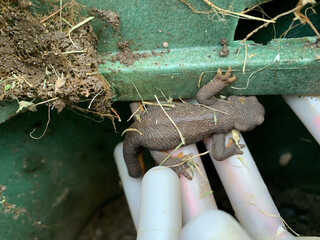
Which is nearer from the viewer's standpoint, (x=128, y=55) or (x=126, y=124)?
(x=128, y=55)

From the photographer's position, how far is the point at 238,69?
1857mm

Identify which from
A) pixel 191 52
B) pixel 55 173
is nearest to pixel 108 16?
pixel 191 52

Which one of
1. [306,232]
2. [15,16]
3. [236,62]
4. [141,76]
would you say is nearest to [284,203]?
[306,232]

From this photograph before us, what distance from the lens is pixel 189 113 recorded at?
208cm

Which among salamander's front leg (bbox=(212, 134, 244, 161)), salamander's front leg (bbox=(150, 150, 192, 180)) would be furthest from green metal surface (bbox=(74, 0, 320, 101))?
salamander's front leg (bbox=(150, 150, 192, 180))

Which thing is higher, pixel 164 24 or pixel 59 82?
pixel 164 24

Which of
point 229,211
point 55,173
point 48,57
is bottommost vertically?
point 229,211

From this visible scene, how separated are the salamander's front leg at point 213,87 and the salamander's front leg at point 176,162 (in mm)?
379

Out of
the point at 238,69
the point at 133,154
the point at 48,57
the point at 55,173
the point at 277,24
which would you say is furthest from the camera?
the point at 55,173

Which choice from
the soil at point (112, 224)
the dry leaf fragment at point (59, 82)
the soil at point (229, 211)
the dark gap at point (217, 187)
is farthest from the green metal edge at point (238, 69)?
the soil at point (112, 224)

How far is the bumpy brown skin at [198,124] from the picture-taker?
207 cm

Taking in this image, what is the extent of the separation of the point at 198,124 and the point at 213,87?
27cm

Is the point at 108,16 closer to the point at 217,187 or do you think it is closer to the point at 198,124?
the point at 198,124

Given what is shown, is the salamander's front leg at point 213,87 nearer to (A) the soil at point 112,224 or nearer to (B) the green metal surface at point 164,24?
(B) the green metal surface at point 164,24
